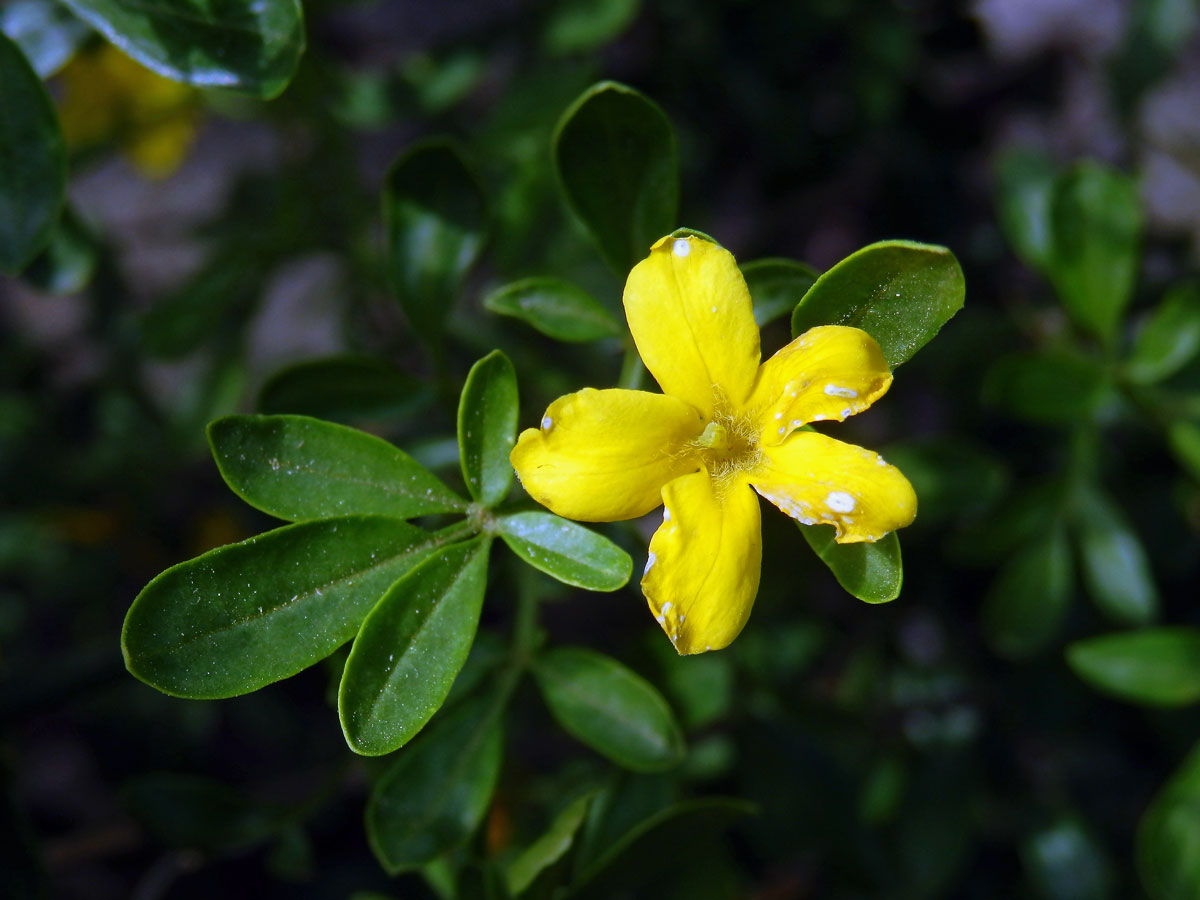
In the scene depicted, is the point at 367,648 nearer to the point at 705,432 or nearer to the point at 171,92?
the point at 705,432

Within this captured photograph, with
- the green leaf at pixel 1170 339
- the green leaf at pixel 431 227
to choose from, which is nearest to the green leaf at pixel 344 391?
the green leaf at pixel 431 227

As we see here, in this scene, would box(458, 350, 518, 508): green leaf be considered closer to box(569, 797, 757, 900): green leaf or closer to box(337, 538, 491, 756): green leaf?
box(337, 538, 491, 756): green leaf

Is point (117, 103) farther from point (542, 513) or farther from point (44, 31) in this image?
point (542, 513)

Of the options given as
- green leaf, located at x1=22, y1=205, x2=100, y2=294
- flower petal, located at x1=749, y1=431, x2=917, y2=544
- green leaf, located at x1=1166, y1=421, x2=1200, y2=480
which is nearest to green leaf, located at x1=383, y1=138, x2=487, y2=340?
green leaf, located at x1=22, y1=205, x2=100, y2=294

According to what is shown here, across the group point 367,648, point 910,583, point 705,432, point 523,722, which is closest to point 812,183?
point 910,583

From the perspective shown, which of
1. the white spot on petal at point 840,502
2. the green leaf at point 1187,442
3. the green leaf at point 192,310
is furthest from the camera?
the green leaf at point 192,310

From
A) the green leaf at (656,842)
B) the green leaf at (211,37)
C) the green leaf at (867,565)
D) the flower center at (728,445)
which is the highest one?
the green leaf at (211,37)

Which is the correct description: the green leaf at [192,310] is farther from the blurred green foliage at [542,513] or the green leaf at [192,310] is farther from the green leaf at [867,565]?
the green leaf at [867,565]
